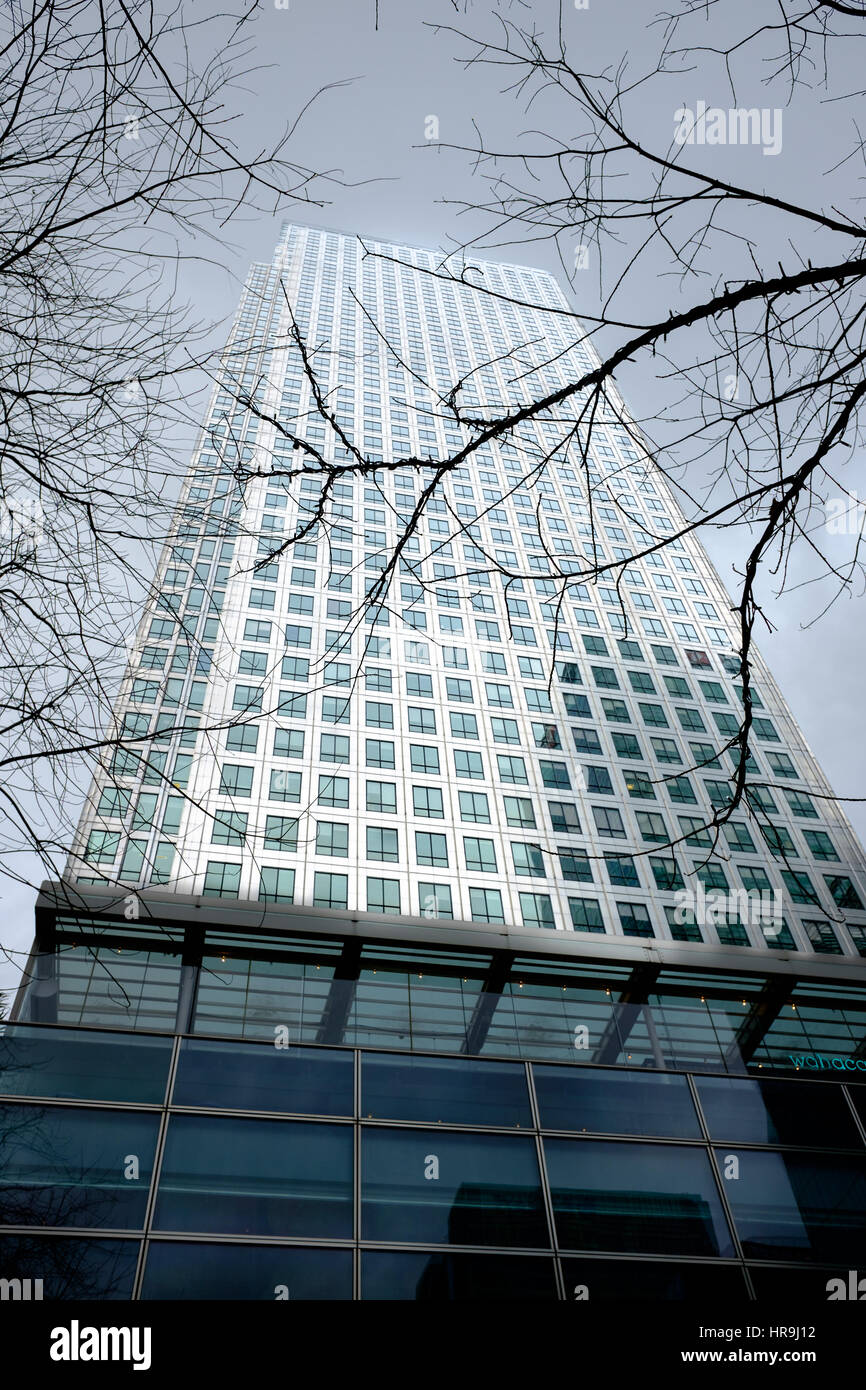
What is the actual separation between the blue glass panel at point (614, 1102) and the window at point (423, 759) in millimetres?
16289

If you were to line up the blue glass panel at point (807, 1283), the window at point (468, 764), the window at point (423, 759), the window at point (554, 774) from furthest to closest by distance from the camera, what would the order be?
the window at point (554, 774) → the window at point (468, 764) → the window at point (423, 759) → the blue glass panel at point (807, 1283)

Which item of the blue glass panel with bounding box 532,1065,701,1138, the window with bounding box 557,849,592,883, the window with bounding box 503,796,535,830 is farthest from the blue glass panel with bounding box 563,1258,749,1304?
the window with bounding box 503,796,535,830

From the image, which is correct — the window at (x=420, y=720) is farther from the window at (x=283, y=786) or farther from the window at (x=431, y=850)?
the window at (x=283, y=786)

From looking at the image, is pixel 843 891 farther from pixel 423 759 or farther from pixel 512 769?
pixel 423 759

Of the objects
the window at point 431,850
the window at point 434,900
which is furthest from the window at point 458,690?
the window at point 434,900

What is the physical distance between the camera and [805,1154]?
13195 millimetres

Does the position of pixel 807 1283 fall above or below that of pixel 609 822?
below

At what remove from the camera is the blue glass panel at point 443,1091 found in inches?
496

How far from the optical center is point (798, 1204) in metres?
12.5

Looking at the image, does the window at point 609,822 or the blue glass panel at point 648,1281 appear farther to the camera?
the window at point 609,822

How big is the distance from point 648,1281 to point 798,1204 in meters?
2.74

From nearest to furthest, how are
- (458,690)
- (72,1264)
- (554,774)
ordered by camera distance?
(72,1264)
(554,774)
(458,690)

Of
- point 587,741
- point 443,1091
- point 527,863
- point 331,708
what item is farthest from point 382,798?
point 443,1091

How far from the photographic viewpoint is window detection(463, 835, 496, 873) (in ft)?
88.9
